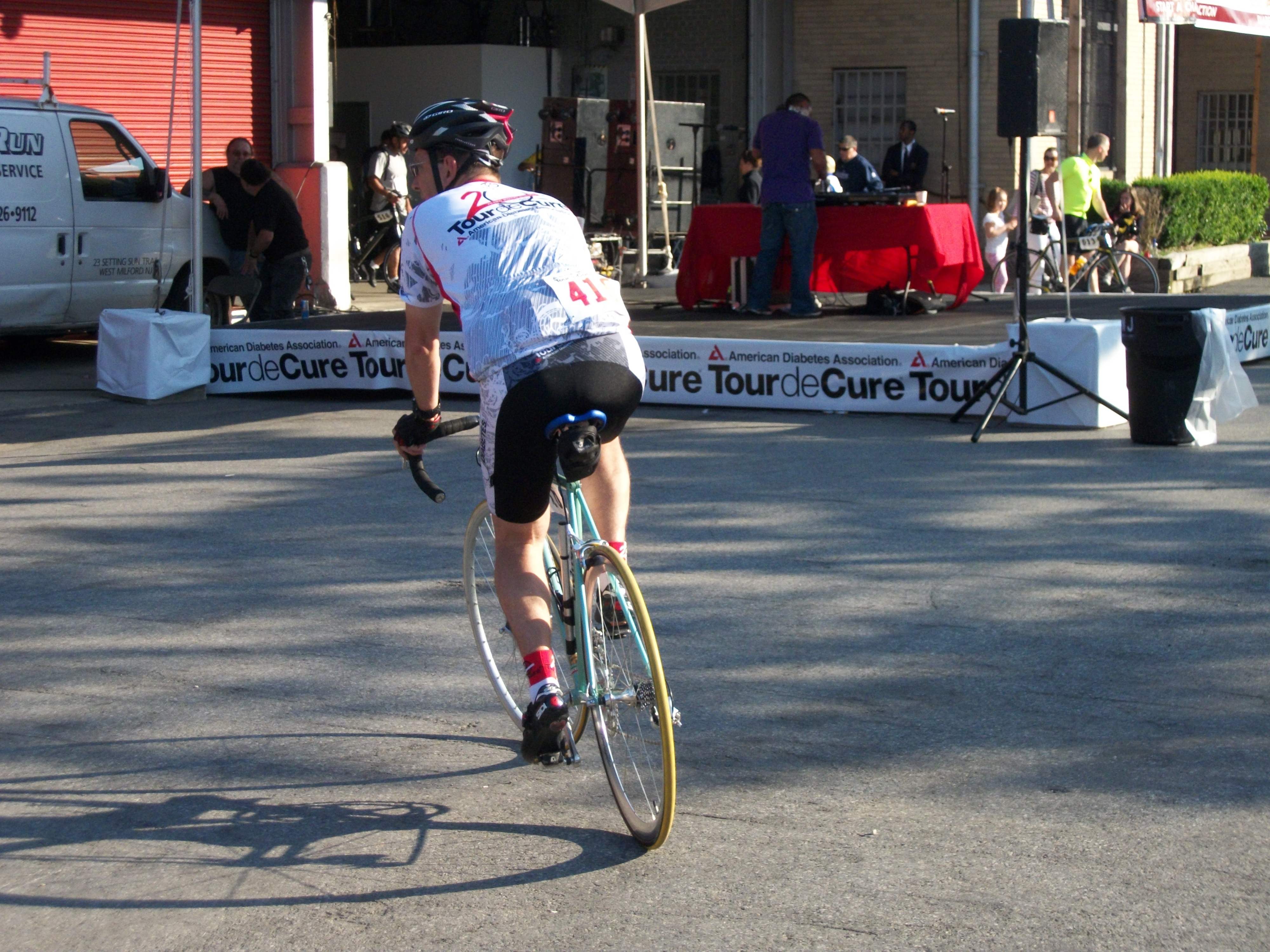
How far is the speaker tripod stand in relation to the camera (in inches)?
Answer: 397

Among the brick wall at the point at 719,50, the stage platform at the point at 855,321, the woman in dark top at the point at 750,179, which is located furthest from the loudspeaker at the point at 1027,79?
the brick wall at the point at 719,50

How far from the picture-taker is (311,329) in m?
12.4

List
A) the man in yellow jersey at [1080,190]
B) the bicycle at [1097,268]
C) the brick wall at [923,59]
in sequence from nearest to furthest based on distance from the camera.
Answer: the bicycle at [1097,268] → the man in yellow jersey at [1080,190] → the brick wall at [923,59]

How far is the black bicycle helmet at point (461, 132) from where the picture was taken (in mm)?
4188

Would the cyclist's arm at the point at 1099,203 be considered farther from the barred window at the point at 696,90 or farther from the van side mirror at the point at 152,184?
the van side mirror at the point at 152,184

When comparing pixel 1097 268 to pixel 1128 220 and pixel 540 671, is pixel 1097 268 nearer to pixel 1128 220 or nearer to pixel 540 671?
pixel 1128 220

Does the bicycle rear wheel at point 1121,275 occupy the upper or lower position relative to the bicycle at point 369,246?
lower

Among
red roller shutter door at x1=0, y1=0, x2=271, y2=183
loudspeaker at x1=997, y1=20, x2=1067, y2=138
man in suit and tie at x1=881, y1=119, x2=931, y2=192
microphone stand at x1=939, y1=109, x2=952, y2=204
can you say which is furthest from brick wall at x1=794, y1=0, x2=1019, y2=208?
loudspeaker at x1=997, y1=20, x2=1067, y2=138

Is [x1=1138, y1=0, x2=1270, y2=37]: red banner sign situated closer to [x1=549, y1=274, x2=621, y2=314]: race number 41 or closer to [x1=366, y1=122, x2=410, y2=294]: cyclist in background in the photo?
[x1=366, y1=122, x2=410, y2=294]: cyclist in background

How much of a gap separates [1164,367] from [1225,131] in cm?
2363

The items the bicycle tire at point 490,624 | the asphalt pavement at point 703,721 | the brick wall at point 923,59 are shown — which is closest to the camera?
the asphalt pavement at point 703,721

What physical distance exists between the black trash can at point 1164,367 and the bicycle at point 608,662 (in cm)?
599

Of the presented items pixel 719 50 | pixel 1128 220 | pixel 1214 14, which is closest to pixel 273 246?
pixel 1128 220

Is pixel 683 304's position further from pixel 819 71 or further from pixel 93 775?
pixel 93 775
